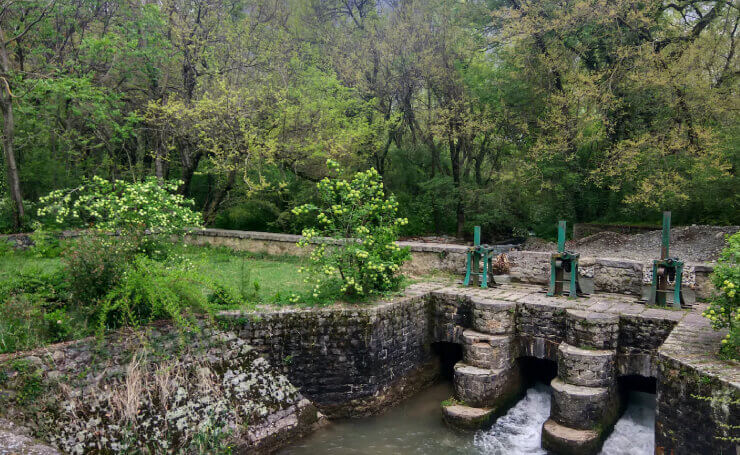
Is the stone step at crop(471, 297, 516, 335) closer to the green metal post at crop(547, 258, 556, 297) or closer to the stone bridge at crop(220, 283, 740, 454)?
the stone bridge at crop(220, 283, 740, 454)

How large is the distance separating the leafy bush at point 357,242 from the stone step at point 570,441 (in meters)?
3.51

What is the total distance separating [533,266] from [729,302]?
14.9ft

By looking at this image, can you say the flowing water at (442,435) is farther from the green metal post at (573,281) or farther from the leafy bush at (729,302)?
the leafy bush at (729,302)

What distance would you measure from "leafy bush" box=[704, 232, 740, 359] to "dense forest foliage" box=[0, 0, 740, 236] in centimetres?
671

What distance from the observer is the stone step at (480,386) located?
765cm

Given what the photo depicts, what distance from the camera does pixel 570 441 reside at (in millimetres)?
6621

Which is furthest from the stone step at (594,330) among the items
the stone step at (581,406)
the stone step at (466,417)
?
the stone step at (466,417)

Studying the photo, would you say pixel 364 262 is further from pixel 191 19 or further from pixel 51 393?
pixel 191 19

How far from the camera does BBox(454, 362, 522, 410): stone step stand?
7652 millimetres

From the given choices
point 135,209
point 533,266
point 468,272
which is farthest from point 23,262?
point 533,266

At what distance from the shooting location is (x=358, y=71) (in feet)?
55.2

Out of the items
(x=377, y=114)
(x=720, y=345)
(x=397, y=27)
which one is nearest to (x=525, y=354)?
(x=720, y=345)

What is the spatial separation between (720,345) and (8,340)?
889 centimetres

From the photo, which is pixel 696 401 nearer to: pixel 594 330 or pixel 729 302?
pixel 729 302
